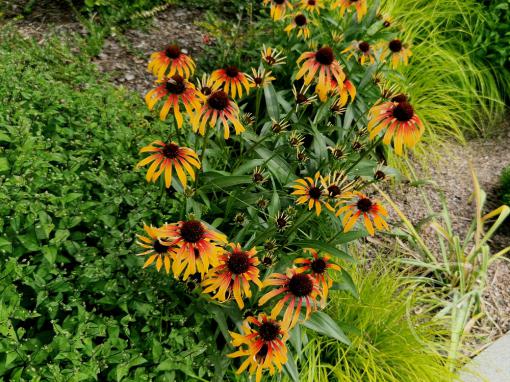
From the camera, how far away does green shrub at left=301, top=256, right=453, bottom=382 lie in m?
1.93

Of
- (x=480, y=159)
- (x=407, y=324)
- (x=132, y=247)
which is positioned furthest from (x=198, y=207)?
(x=480, y=159)

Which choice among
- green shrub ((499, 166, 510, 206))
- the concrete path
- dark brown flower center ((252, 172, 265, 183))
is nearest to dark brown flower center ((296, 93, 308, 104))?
dark brown flower center ((252, 172, 265, 183))

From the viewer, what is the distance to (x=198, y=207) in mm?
1771

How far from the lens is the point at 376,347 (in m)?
2.07

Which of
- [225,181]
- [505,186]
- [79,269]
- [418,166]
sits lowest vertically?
[418,166]

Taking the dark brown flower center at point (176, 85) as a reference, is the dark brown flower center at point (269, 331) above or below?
below

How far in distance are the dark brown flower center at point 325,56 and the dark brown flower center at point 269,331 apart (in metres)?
0.90

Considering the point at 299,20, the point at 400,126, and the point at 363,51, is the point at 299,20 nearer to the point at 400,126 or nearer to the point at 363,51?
the point at 363,51

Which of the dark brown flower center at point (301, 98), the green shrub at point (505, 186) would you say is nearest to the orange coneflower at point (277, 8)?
the dark brown flower center at point (301, 98)

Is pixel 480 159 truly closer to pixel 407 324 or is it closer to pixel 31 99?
pixel 407 324

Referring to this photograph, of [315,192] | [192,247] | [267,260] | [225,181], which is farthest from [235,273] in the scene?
[225,181]

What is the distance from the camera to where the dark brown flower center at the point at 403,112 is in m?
1.54

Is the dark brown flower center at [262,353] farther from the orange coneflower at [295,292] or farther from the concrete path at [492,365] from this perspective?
the concrete path at [492,365]

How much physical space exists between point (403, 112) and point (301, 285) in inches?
24.5
